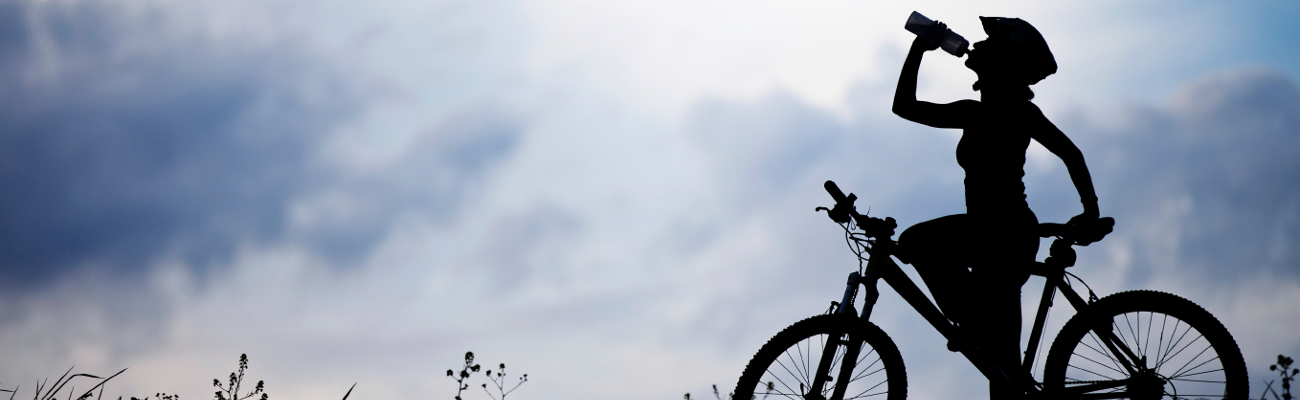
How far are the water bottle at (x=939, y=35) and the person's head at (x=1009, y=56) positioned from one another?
0.48 meters

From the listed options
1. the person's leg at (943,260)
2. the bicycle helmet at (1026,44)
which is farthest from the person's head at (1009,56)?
the person's leg at (943,260)

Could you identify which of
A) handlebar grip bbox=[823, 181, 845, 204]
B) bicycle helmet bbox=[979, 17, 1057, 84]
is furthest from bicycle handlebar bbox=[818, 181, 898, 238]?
bicycle helmet bbox=[979, 17, 1057, 84]

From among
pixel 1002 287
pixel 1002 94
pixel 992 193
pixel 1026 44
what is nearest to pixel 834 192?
pixel 992 193

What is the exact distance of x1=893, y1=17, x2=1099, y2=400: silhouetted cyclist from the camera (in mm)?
4461

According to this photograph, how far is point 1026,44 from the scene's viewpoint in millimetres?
4750

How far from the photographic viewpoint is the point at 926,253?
4.45 metres

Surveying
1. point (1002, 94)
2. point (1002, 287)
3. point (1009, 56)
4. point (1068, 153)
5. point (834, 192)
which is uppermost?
point (1009, 56)

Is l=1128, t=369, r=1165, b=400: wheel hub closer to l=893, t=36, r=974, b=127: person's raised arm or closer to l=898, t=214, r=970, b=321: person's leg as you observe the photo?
l=898, t=214, r=970, b=321: person's leg

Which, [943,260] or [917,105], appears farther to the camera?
[917,105]

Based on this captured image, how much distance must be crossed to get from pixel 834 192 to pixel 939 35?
91cm

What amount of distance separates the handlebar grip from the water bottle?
2.74ft

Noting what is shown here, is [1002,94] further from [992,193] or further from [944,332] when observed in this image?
[944,332]

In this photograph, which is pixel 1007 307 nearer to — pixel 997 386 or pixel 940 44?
pixel 997 386

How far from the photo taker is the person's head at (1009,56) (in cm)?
477
